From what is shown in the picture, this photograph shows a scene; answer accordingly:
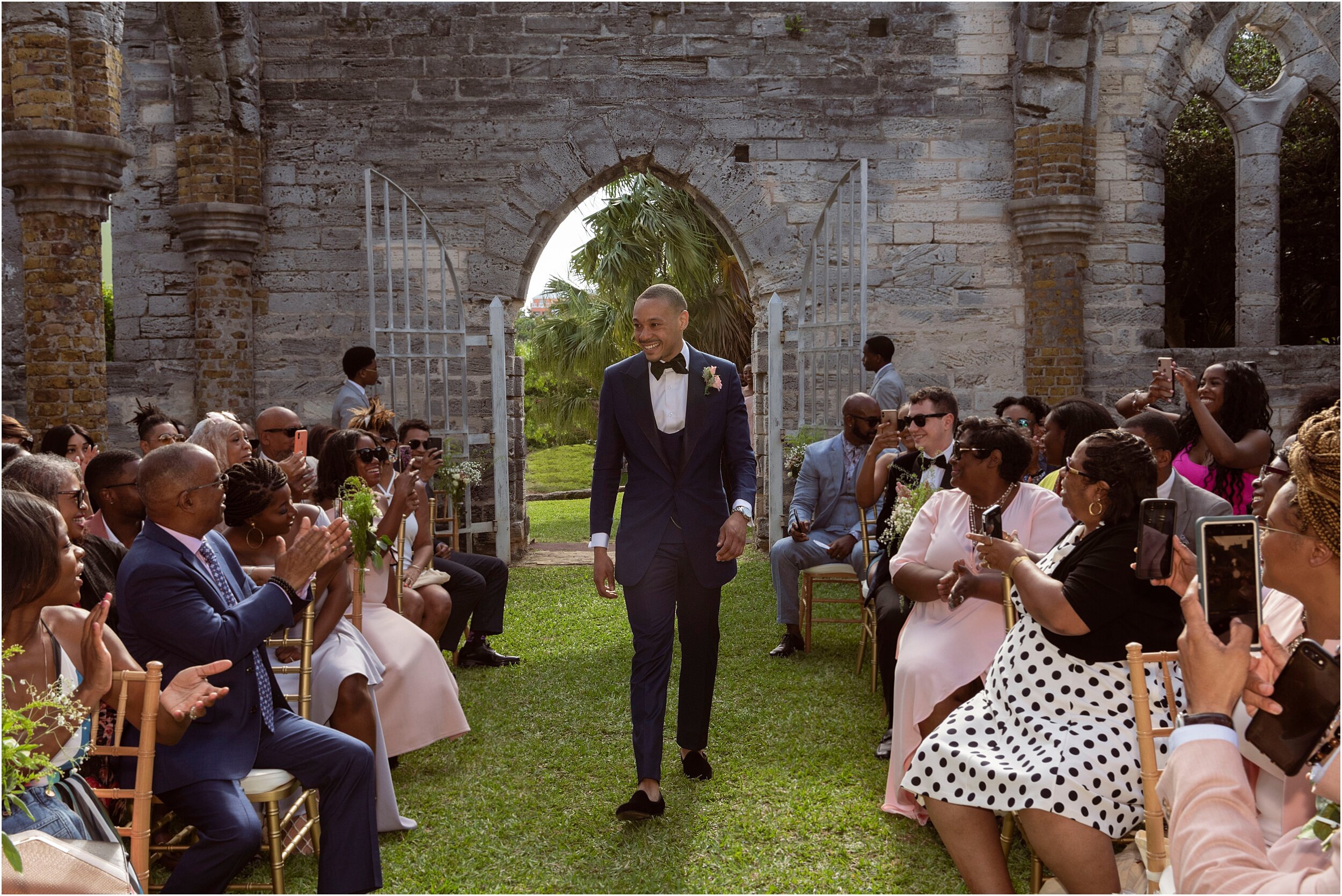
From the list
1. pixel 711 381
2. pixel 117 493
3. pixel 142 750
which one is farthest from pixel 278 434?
pixel 142 750

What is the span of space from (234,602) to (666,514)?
1586 mm

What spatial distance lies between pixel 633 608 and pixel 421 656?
98 centimetres

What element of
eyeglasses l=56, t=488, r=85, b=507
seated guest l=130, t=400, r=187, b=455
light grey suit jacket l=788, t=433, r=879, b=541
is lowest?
light grey suit jacket l=788, t=433, r=879, b=541

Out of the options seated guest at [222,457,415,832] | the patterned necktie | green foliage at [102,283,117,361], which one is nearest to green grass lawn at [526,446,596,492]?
green foliage at [102,283,117,361]

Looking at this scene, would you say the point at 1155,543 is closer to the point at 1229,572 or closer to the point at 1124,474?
the point at 1124,474

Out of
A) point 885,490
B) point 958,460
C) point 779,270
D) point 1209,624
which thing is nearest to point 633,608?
point 958,460

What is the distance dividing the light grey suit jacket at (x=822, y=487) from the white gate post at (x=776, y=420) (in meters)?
2.58

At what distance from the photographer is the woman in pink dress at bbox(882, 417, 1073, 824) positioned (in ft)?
12.6

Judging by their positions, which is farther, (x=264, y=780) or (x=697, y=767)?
(x=697, y=767)

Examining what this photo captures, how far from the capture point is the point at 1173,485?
4312 millimetres

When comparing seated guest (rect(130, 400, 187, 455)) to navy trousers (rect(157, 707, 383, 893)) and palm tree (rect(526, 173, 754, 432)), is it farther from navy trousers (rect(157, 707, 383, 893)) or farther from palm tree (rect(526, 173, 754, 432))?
palm tree (rect(526, 173, 754, 432))

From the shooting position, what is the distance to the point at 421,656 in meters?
4.35

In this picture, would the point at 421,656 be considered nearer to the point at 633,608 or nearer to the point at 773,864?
the point at 633,608

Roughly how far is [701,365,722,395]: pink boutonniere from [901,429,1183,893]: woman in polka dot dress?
143cm
